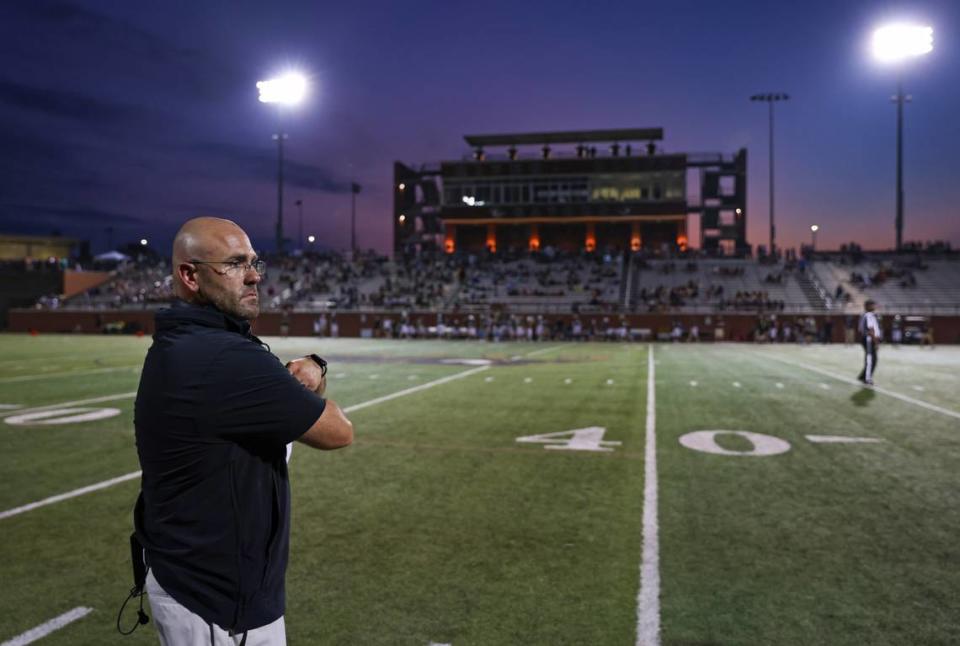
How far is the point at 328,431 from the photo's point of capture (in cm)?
219

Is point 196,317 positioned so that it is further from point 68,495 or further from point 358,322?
point 358,322

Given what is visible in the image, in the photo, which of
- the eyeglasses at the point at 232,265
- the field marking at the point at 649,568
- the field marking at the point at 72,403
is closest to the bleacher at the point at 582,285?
the field marking at the point at 72,403

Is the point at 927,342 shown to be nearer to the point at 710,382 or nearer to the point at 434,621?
the point at 710,382

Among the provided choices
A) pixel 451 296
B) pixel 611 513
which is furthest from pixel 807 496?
pixel 451 296

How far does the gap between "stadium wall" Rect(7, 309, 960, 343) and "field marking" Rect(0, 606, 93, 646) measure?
124 feet

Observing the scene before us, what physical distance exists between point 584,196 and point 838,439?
59.0m

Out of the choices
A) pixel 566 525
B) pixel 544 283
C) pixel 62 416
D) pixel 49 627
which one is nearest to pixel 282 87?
pixel 544 283

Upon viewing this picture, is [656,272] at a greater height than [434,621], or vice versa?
[656,272]

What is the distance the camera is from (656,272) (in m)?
50.1

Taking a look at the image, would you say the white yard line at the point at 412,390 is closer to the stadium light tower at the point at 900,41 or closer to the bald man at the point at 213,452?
the bald man at the point at 213,452

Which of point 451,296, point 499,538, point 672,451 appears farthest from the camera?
point 451,296

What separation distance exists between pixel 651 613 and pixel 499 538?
5.23ft

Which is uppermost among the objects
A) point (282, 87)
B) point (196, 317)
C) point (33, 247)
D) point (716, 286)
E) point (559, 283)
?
point (282, 87)

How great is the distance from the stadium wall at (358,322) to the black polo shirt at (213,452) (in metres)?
39.2
